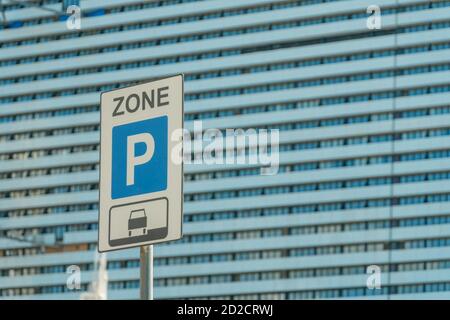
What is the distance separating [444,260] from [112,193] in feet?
618

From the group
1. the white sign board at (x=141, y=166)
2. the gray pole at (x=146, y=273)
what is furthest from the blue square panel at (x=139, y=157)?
the gray pole at (x=146, y=273)

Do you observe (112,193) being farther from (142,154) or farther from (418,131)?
(418,131)

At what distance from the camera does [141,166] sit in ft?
32.9

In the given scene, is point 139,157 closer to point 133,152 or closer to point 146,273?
point 133,152

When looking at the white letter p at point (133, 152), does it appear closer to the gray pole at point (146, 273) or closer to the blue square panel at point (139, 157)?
the blue square panel at point (139, 157)

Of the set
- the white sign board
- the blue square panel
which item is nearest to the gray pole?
the white sign board

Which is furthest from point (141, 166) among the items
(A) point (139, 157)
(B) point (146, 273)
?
(B) point (146, 273)

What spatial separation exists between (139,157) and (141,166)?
0.23 ft

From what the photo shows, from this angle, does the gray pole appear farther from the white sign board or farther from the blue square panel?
the blue square panel
